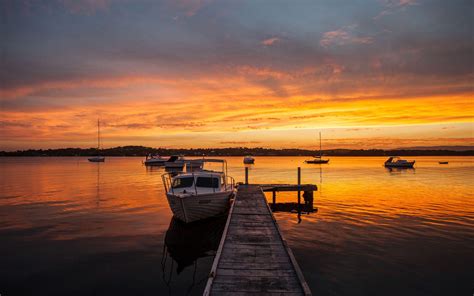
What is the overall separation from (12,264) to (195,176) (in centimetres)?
1066

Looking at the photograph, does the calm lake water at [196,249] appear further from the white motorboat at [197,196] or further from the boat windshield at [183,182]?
the boat windshield at [183,182]

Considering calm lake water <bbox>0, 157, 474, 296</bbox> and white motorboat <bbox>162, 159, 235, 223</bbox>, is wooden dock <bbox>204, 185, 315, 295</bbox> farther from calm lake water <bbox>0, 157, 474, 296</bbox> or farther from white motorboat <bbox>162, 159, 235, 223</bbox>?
white motorboat <bbox>162, 159, 235, 223</bbox>

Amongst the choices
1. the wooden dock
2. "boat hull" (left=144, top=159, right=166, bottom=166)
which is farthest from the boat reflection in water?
"boat hull" (left=144, top=159, right=166, bottom=166)

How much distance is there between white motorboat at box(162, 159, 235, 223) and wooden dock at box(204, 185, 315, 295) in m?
3.48

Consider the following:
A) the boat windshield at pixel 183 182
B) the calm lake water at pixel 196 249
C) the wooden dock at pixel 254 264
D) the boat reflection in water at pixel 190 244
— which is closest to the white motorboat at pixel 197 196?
the boat windshield at pixel 183 182

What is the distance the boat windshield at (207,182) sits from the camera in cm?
2147

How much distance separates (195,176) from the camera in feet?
70.4

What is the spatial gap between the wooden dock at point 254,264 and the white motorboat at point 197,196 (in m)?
3.48

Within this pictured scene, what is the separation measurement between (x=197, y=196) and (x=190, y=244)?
9.63 feet

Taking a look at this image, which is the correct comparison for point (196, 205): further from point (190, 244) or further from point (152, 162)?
point (152, 162)

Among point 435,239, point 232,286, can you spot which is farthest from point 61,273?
point 435,239

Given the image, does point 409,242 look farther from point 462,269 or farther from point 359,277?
point 359,277

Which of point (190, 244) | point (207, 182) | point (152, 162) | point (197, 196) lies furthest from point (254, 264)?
point (152, 162)

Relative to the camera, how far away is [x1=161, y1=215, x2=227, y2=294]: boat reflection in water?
13.6 meters
